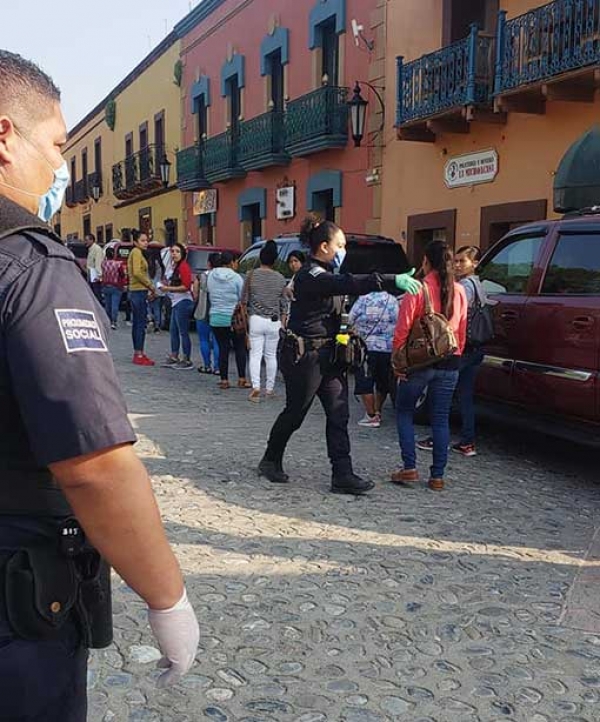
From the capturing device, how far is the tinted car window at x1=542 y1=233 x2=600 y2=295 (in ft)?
18.0

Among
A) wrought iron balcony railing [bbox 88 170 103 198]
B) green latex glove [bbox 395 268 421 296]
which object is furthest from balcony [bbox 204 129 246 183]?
green latex glove [bbox 395 268 421 296]

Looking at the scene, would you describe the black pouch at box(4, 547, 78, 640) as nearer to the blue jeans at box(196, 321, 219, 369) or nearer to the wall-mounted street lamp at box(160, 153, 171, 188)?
the blue jeans at box(196, 321, 219, 369)

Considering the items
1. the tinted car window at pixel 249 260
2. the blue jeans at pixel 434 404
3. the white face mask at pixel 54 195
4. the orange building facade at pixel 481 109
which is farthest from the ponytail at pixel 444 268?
the tinted car window at pixel 249 260

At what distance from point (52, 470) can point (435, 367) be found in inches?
167

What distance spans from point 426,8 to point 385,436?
8.40 metres

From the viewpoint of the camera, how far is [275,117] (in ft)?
56.0

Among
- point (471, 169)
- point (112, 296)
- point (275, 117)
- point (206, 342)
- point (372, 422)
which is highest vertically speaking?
point (275, 117)

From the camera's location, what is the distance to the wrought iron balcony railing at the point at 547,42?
29.5 feet

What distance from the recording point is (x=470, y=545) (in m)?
4.36

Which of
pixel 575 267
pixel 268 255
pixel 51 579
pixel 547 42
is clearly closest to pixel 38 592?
pixel 51 579

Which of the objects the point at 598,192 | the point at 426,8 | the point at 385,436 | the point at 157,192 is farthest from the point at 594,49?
the point at 157,192

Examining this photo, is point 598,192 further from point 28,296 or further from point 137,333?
point 28,296

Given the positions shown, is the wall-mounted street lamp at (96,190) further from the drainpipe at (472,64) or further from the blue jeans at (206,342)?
the drainpipe at (472,64)

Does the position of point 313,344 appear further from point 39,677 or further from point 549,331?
point 39,677
